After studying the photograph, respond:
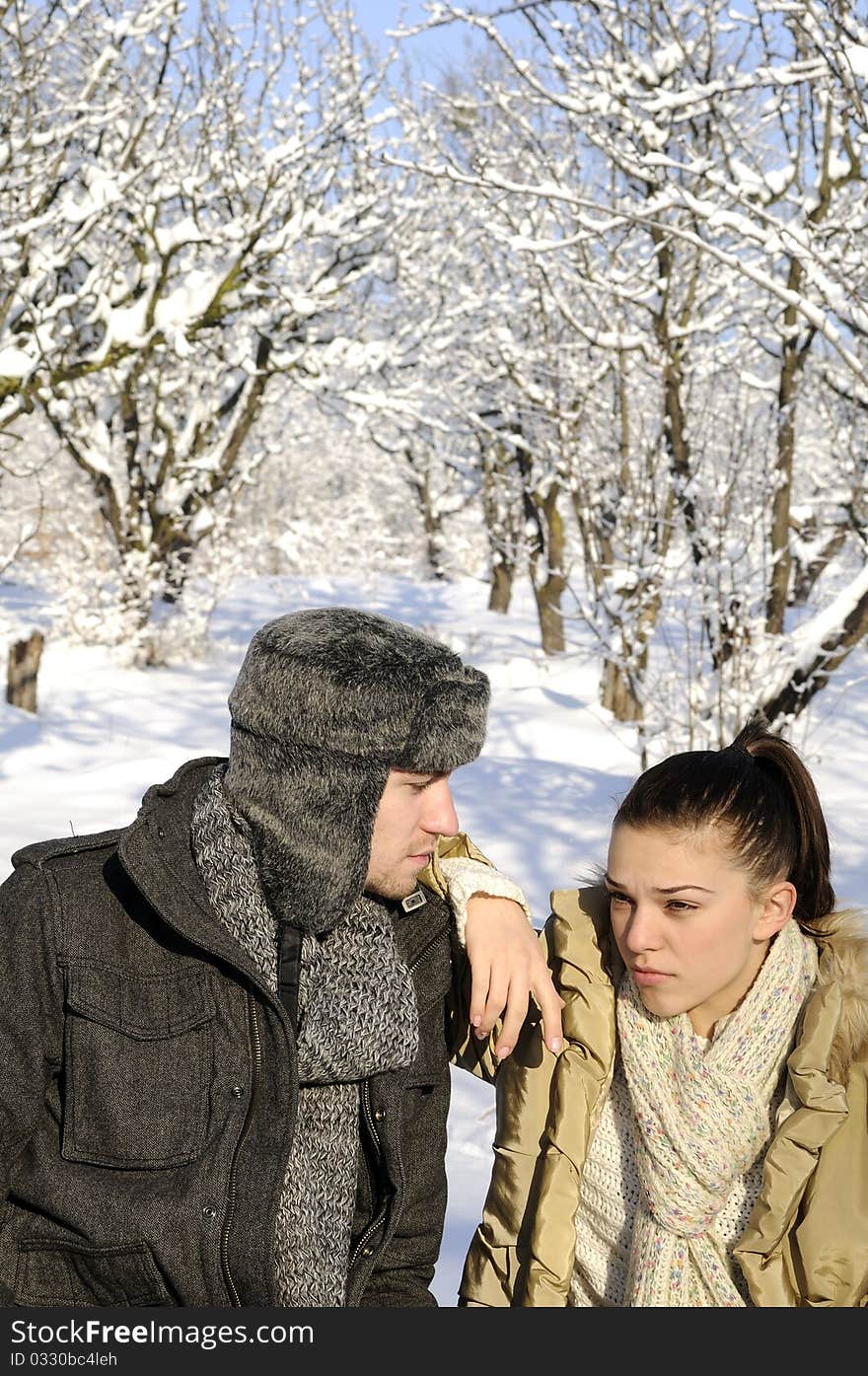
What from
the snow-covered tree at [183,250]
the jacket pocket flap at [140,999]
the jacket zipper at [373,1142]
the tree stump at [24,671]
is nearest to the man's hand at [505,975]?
the jacket zipper at [373,1142]

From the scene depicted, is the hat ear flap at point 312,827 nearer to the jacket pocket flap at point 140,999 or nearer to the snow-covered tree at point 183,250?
the jacket pocket flap at point 140,999

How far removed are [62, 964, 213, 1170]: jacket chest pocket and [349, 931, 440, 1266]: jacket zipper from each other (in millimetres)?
250

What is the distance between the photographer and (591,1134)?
1861mm

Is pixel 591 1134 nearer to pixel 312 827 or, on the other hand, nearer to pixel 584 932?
pixel 584 932

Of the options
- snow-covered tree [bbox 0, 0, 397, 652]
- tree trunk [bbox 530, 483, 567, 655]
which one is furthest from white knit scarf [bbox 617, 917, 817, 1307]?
tree trunk [bbox 530, 483, 567, 655]

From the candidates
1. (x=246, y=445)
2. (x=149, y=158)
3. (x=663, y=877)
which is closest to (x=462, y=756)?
(x=663, y=877)

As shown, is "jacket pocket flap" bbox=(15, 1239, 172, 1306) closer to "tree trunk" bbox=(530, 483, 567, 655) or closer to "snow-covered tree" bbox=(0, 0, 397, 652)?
"snow-covered tree" bbox=(0, 0, 397, 652)

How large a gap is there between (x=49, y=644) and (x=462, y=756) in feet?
40.4

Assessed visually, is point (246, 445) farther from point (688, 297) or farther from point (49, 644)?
point (688, 297)

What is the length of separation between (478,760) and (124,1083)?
477 centimetres

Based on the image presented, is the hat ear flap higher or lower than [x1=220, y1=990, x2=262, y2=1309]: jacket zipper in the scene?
higher

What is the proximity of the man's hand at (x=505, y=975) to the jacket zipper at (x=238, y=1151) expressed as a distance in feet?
0.98

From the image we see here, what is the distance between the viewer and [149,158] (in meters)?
8.97

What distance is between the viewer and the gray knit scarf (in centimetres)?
164
